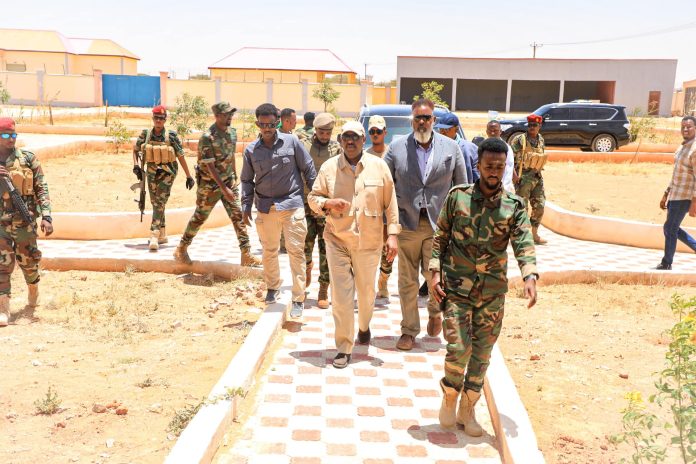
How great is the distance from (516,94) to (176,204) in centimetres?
4086

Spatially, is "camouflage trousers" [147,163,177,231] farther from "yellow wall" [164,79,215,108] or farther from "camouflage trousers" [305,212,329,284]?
"yellow wall" [164,79,215,108]

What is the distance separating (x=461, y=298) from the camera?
4000 mm

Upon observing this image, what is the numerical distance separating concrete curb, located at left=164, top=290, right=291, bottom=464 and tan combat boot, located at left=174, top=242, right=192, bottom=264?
2.41 m

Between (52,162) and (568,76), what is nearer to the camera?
(52,162)

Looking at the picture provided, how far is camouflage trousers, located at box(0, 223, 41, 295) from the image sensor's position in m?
6.03

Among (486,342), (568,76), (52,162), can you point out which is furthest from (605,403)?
(568,76)

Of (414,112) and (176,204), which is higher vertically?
(414,112)

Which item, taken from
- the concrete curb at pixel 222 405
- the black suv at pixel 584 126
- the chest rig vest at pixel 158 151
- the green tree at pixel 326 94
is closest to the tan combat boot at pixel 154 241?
the chest rig vest at pixel 158 151

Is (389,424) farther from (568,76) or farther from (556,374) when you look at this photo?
(568,76)

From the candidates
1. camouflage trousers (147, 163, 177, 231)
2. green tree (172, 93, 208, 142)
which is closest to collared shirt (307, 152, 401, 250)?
camouflage trousers (147, 163, 177, 231)

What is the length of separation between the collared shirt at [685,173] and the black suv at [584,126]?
541 inches

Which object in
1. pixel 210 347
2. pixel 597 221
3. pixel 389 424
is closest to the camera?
pixel 389 424

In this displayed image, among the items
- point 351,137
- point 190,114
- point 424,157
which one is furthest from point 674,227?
point 190,114

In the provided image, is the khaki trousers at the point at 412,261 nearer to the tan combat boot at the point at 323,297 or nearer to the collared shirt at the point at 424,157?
the collared shirt at the point at 424,157
